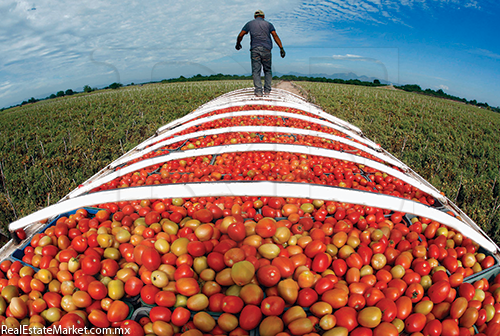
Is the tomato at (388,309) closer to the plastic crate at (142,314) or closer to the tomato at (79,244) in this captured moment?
the plastic crate at (142,314)

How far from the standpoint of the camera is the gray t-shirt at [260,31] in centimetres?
744

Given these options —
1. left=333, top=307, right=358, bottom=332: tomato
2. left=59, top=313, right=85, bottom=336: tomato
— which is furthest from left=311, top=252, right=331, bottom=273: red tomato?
left=59, top=313, right=85, bottom=336: tomato

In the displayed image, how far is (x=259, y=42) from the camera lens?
25.0 ft

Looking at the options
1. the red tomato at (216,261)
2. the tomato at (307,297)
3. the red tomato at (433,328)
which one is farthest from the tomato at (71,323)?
the red tomato at (433,328)

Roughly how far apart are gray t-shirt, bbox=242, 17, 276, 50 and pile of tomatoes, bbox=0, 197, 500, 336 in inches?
267

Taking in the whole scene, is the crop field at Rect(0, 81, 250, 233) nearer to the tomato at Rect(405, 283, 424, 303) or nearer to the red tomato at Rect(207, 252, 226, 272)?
the red tomato at Rect(207, 252, 226, 272)

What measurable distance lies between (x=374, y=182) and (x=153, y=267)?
3.44 m

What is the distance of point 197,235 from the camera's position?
2.08m

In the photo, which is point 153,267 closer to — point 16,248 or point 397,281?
point 16,248

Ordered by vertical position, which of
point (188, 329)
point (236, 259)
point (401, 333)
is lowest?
point (401, 333)

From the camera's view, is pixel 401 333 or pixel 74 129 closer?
pixel 401 333

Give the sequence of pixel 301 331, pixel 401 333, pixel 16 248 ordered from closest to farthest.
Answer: pixel 301 331 → pixel 401 333 → pixel 16 248

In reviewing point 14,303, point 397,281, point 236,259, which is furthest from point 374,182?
point 14,303

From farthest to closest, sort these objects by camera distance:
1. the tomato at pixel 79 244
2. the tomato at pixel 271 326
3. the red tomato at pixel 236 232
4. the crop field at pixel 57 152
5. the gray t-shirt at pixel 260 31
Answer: the gray t-shirt at pixel 260 31 < the crop field at pixel 57 152 < the tomato at pixel 79 244 < the red tomato at pixel 236 232 < the tomato at pixel 271 326
